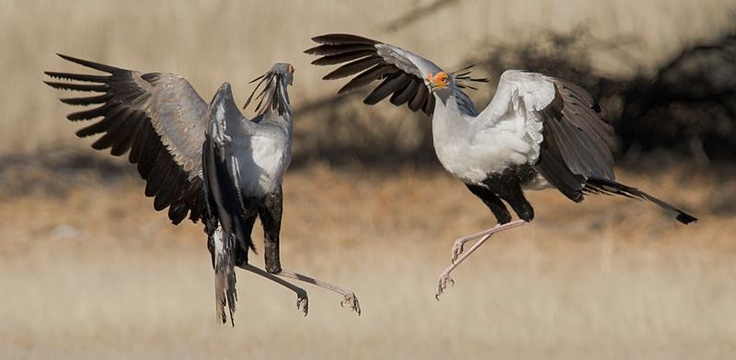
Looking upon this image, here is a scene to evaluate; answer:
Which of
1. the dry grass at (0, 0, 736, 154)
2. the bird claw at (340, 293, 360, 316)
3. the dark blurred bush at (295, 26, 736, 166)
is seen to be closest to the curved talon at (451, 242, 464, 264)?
the bird claw at (340, 293, 360, 316)

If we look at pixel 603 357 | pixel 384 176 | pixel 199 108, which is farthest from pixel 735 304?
pixel 199 108

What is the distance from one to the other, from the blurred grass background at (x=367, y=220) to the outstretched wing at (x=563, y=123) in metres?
1.95

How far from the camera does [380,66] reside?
10.7 metres

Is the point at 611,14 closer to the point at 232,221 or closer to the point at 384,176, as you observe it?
the point at 384,176

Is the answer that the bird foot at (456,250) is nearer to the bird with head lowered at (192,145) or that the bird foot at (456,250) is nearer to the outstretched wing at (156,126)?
the bird with head lowered at (192,145)

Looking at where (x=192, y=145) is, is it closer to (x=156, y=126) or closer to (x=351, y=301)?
(x=156, y=126)

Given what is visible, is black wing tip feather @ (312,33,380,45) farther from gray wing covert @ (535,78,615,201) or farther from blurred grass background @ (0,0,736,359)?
blurred grass background @ (0,0,736,359)

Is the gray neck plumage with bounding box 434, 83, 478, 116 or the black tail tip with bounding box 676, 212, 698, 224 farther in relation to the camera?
the black tail tip with bounding box 676, 212, 698, 224

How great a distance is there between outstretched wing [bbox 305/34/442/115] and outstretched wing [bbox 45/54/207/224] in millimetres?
1077

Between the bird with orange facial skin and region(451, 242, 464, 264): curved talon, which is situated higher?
the bird with orange facial skin

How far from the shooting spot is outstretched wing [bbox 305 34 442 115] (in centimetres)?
1037

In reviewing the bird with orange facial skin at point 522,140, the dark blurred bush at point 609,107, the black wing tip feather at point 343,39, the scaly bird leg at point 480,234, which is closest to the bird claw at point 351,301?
the bird with orange facial skin at point 522,140

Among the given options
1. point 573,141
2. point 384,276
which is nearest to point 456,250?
point 573,141

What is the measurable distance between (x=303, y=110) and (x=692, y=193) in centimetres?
301
